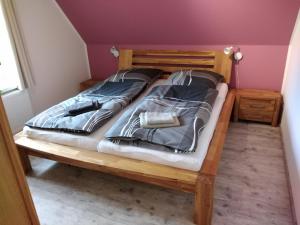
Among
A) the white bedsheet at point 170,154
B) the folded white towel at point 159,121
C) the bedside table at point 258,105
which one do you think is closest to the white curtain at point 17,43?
the white bedsheet at point 170,154

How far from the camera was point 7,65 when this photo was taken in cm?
280

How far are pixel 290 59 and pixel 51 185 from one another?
2.76 meters

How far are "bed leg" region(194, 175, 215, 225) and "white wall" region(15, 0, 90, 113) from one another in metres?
2.43

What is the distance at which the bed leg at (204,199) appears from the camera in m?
1.57

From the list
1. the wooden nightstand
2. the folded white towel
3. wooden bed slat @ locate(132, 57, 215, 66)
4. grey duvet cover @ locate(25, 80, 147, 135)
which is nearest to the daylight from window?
grey duvet cover @ locate(25, 80, 147, 135)

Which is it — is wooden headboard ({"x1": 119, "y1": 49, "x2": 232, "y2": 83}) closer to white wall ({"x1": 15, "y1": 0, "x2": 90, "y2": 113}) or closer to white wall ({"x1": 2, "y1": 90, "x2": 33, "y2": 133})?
white wall ({"x1": 15, "y1": 0, "x2": 90, "y2": 113})

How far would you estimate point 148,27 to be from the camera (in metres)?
3.10

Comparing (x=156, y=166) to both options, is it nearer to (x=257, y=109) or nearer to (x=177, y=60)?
(x=257, y=109)

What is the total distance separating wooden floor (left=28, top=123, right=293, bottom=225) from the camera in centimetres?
176

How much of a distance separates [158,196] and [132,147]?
0.47 meters

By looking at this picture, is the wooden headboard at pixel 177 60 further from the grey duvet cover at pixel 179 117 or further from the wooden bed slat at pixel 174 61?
the grey duvet cover at pixel 179 117

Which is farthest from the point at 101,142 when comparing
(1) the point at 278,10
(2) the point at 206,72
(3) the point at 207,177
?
(1) the point at 278,10

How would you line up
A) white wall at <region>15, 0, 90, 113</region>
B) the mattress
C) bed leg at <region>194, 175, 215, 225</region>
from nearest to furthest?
1. bed leg at <region>194, 175, 215, 225</region>
2. the mattress
3. white wall at <region>15, 0, 90, 113</region>

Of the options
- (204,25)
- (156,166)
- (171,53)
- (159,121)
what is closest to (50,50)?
(171,53)
